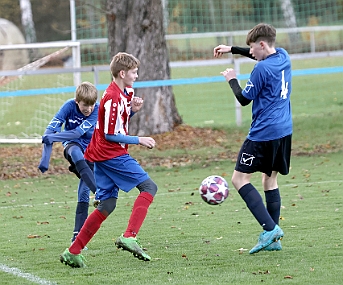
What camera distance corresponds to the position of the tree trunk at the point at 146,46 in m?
15.5

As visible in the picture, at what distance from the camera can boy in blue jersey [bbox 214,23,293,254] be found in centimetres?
641

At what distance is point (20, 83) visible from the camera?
1755 cm

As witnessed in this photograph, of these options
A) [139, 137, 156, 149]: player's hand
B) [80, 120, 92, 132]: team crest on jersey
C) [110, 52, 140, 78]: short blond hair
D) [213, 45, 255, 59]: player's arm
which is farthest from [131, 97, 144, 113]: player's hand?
[213, 45, 255, 59]: player's arm

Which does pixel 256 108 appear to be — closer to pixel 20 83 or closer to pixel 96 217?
pixel 96 217

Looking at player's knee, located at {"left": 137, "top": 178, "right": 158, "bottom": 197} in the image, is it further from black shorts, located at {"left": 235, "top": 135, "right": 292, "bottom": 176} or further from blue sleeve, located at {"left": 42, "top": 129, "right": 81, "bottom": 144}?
blue sleeve, located at {"left": 42, "top": 129, "right": 81, "bottom": 144}

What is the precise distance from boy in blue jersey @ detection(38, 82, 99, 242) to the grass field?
50 cm

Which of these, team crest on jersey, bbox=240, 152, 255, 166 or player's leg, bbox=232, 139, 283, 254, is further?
team crest on jersey, bbox=240, 152, 255, 166

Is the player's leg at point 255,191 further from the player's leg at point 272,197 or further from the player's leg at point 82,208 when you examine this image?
the player's leg at point 82,208

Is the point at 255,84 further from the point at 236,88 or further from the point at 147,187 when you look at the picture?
the point at 147,187

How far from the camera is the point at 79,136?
23.6ft

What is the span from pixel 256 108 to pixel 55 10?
37910 millimetres

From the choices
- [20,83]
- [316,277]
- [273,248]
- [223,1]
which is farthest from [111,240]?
[223,1]

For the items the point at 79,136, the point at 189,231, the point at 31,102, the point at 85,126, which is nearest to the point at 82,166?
the point at 79,136

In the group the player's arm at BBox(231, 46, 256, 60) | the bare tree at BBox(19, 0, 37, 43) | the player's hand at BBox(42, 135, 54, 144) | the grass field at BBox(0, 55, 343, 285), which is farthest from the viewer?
the bare tree at BBox(19, 0, 37, 43)
